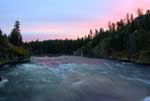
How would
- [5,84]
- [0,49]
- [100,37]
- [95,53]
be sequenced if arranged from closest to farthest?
[5,84]
[0,49]
[95,53]
[100,37]

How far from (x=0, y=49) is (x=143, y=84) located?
6203cm

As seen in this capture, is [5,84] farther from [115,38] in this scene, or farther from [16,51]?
[115,38]

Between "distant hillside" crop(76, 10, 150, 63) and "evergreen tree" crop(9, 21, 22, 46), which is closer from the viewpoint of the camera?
"distant hillside" crop(76, 10, 150, 63)

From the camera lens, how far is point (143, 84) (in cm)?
3769

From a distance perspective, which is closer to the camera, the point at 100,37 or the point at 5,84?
the point at 5,84

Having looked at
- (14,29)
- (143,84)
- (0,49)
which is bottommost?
(143,84)

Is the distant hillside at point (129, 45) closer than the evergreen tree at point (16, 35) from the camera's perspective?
Yes

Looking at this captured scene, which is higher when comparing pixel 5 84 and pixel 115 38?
pixel 115 38

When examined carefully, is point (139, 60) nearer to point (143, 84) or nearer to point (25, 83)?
point (143, 84)

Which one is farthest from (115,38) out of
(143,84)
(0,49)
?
(143,84)

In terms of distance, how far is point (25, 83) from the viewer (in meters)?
36.8

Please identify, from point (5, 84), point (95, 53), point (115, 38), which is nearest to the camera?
point (5, 84)

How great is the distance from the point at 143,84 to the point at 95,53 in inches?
4533

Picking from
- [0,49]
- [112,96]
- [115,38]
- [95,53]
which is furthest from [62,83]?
A: [95,53]
